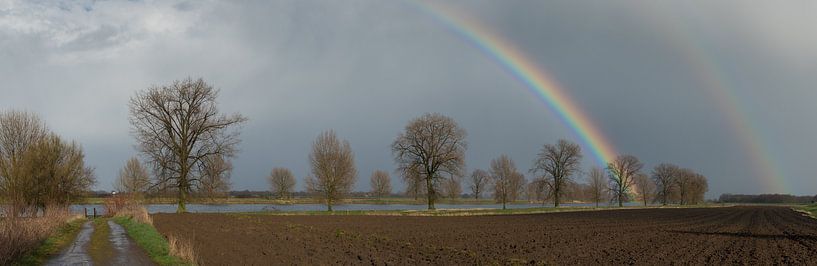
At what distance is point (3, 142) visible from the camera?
1870 inches

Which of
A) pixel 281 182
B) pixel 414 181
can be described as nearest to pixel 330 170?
pixel 414 181

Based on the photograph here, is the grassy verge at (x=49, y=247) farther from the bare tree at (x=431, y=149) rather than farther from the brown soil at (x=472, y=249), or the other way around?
the bare tree at (x=431, y=149)

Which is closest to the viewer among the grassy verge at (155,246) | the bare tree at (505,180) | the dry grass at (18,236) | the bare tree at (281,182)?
the dry grass at (18,236)

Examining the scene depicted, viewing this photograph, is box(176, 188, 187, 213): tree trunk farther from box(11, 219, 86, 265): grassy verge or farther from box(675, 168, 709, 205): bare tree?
box(675, 168, 709, 205): bare tree

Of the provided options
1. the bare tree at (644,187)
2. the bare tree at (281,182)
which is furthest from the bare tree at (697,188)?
the bare tree at (281,182)

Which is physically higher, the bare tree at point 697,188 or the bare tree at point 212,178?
the bare tree at point 212,178

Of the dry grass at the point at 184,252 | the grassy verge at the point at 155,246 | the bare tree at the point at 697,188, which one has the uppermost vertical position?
the dry grass at the point at 184,252

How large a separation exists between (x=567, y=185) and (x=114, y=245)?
8386cm

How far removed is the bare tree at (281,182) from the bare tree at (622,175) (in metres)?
82.3

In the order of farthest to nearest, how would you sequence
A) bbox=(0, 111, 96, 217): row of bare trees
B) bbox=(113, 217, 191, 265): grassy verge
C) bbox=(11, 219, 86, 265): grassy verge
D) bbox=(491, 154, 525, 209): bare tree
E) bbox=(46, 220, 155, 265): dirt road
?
bbox=(491, 154, 525, 209): bare tree, bbox=(0, 111, 96, 217): row of bare trees, bbox=(46, 220, 155, 265): dirt road, bbox=(11, 219, 86, 265): grassy verge, bbox=(113, 217, 191, 265): grassy verge

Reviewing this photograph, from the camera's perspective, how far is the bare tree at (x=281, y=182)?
461ft

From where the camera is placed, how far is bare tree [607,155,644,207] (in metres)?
121

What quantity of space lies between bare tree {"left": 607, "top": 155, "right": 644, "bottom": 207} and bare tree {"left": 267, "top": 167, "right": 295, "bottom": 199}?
82.3m

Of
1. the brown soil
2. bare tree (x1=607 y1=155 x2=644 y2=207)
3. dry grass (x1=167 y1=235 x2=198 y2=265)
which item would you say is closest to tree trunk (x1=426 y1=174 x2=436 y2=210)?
the brown soil
